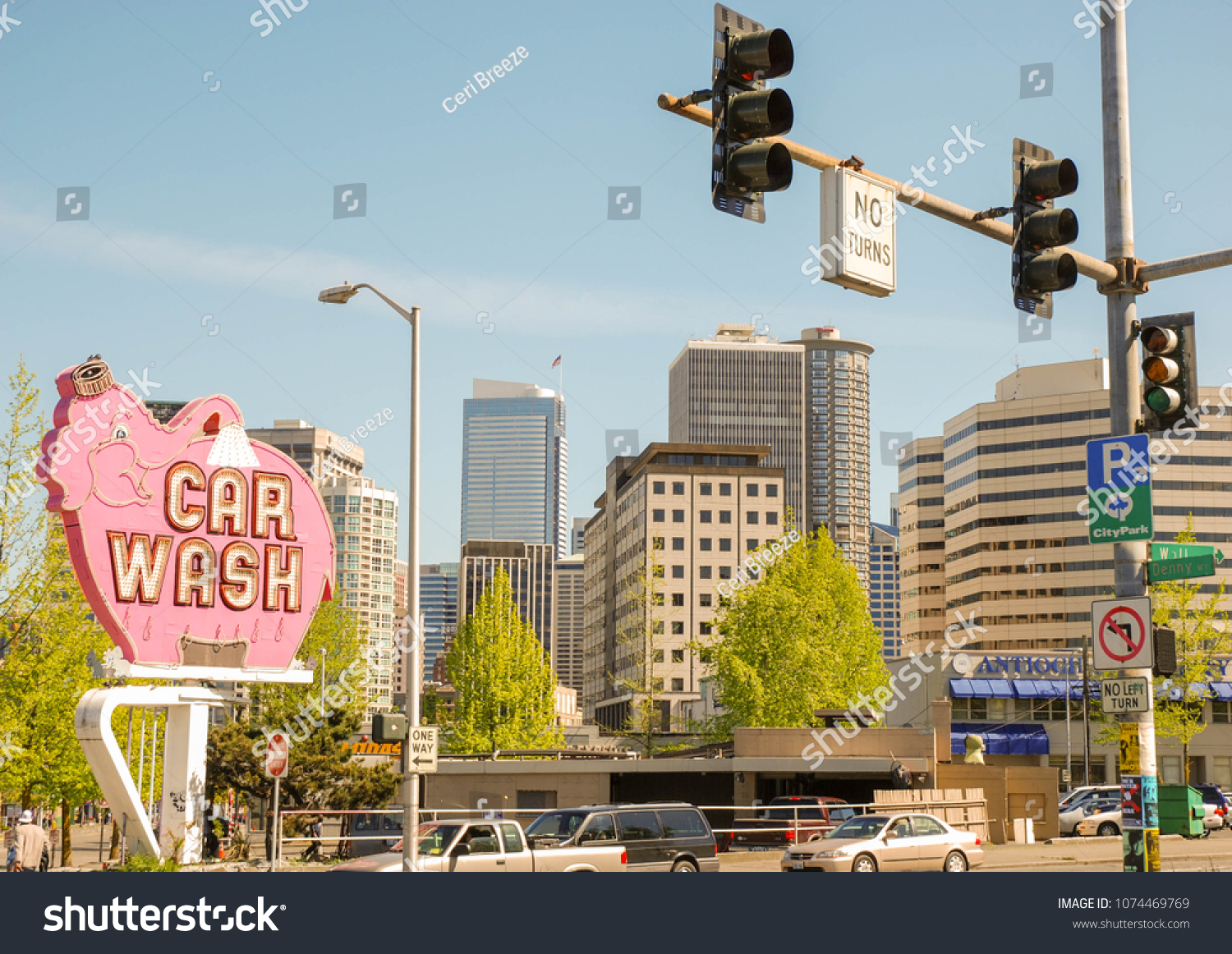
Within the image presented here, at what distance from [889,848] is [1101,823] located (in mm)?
20410

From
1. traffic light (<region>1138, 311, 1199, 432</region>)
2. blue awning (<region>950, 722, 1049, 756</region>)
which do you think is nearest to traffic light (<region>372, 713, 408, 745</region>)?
traffic light (<region>1138, 311, 1199, 432</region>)

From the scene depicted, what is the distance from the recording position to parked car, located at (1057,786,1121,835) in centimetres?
4447

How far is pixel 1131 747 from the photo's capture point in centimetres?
1359

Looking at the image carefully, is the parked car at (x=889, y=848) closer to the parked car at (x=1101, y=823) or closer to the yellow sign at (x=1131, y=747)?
the yellow sign at (x=1131, y=747)

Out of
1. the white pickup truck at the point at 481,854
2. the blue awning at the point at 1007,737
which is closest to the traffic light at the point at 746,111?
the white pickup truck at the point at 481,854

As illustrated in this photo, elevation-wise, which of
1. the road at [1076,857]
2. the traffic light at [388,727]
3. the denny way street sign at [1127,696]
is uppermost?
the denny way street sign at [1127,696]

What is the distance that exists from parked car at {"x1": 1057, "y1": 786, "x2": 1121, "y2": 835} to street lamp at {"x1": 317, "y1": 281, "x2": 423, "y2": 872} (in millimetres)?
26602

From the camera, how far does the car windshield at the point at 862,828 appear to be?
88.5 feet

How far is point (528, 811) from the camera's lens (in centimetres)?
3716

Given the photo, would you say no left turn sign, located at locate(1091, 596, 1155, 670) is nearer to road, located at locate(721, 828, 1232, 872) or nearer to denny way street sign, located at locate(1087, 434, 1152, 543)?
denny way street sign, located at locate(1087, 434, 1152, 543)

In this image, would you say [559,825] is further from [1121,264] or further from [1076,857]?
[1076,857]

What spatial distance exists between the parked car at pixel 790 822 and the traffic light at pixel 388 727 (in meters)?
14.1
